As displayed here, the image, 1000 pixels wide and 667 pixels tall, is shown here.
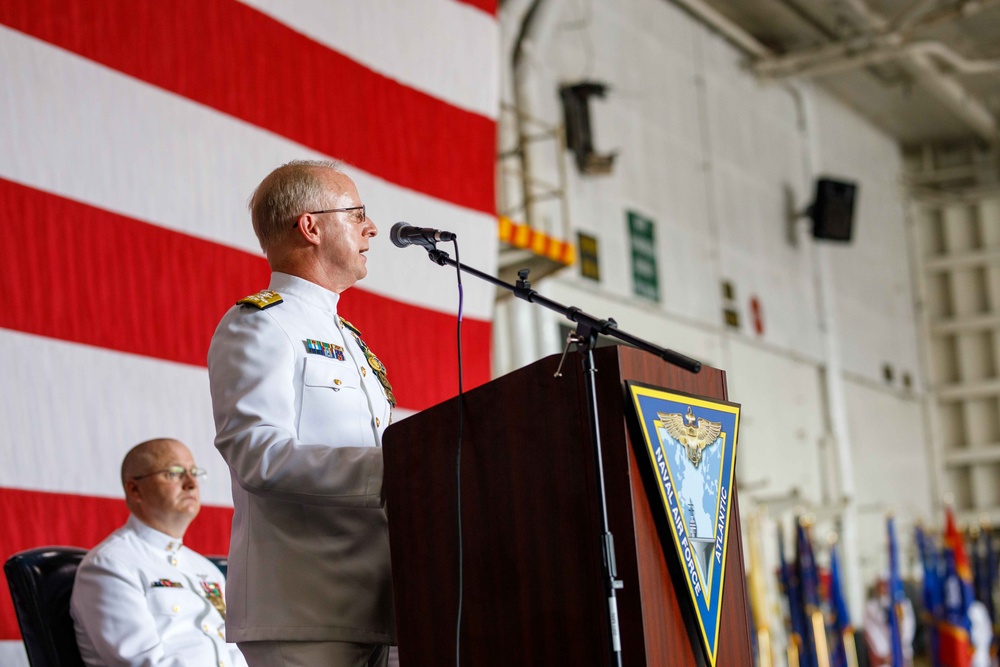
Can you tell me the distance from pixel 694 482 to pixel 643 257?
5.72 m

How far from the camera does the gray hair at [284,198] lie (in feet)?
5.36

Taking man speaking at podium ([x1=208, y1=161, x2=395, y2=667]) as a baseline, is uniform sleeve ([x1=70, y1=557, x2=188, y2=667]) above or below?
below

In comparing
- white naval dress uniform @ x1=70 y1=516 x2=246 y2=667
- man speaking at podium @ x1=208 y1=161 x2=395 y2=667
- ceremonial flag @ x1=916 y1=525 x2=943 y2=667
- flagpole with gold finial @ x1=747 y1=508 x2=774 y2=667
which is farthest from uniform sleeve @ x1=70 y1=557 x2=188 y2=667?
ceremonial flag @ x1=916 y1=525 x2=943 y2=667

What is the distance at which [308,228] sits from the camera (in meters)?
1.63

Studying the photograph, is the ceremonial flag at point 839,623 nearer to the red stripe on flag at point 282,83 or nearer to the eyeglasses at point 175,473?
the red stripe on flag at point 282,83

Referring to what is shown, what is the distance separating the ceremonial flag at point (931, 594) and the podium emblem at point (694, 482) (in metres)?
7.37

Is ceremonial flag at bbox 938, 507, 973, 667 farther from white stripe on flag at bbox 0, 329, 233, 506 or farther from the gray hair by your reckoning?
the gray hair

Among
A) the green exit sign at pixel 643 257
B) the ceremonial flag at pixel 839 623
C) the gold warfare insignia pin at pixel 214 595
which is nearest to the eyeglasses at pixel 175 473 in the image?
the gold warfare insignia pin at pixel 214 595

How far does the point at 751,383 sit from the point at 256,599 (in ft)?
22.4

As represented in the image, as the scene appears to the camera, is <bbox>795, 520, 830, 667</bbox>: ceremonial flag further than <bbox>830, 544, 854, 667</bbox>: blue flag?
No

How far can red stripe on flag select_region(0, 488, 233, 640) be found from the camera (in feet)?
8.00

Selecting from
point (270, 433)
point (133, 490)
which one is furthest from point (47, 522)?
point (270, 433)

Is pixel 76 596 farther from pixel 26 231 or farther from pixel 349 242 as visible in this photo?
pixel 349 242

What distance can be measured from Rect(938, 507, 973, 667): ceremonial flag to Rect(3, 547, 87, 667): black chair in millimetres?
6834
